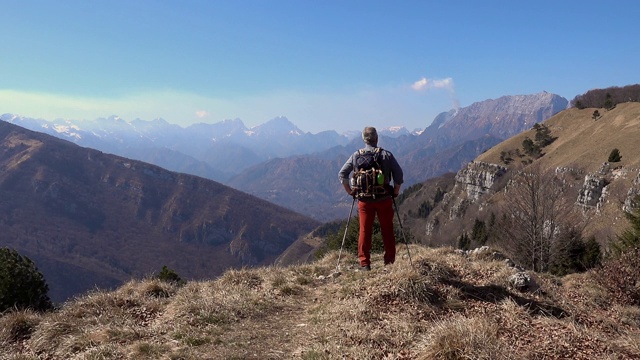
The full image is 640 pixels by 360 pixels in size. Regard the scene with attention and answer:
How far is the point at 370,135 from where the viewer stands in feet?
27.0

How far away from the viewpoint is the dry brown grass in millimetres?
5193

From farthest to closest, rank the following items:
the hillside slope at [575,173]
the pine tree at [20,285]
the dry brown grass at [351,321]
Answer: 1. the hillside slope at [575,173]
2. the pine tree at [20,285]
3. the dry brown grass at [351,321]

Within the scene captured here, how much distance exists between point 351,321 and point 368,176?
303cm

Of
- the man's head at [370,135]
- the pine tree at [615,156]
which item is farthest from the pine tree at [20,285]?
the pine tree at [615,156]

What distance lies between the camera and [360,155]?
834 cm

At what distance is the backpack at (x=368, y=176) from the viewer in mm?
8047

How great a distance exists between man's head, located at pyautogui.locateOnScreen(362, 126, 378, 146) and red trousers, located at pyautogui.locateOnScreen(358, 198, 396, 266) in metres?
1.30

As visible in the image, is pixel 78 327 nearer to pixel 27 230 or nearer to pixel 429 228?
pixel 429 228

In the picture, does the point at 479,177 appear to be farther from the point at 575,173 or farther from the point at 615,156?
the point at 615,156

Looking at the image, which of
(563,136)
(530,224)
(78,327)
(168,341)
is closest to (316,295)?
(168,341)

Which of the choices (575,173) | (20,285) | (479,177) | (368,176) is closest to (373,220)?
(368,176)

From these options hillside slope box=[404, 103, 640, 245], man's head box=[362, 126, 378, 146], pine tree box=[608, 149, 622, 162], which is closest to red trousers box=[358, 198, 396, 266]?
man's head box=[362, 126, 378, 146]

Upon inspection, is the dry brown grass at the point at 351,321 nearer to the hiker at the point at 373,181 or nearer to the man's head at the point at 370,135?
the hiker at the point at 373,181

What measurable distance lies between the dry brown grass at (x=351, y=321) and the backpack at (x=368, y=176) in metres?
1.63
